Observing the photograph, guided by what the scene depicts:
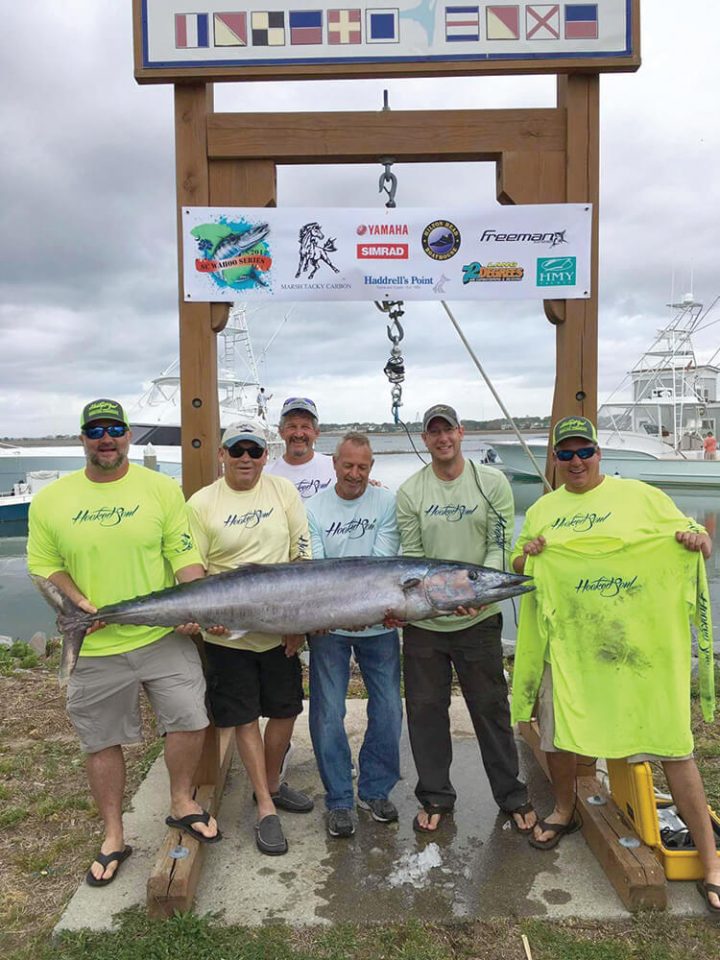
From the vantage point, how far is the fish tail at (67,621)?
120 inches

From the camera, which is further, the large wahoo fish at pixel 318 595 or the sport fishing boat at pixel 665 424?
the sport fishing boat at pixel 665 424

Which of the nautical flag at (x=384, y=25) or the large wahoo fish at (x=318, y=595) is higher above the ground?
the nautical flag at (x=384, y=25)

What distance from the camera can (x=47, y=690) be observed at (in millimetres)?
5910

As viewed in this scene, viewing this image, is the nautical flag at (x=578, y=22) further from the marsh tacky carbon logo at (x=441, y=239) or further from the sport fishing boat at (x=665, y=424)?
the sport fishing boat at (x=665, y=424)

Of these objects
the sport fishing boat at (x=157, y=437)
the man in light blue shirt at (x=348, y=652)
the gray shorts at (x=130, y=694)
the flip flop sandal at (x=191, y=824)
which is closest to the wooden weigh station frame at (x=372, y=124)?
the flip flop sandal at (x=191, y=824)

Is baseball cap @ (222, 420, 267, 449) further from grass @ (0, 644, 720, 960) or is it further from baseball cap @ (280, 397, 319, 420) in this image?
grass @ (0, 644, 720, 960)

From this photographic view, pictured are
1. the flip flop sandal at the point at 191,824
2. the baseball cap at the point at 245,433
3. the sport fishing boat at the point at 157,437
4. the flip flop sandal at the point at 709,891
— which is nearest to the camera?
the flip flop sandal at the point at 709,891

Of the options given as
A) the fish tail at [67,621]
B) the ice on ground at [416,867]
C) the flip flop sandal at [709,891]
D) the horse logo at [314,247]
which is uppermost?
the horse logo at [314,247]

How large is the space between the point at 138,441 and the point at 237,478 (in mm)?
23940

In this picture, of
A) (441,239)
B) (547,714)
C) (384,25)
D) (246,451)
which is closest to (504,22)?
(384,25)

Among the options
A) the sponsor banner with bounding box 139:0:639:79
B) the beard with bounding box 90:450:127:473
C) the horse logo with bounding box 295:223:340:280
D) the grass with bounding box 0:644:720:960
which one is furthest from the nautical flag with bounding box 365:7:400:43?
the grass with bounding box 0:644:720:960

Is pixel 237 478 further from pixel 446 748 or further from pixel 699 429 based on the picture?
pixel 699 429

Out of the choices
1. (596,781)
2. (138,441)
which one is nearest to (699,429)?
(138,441)

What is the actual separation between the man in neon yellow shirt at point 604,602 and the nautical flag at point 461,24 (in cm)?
214
